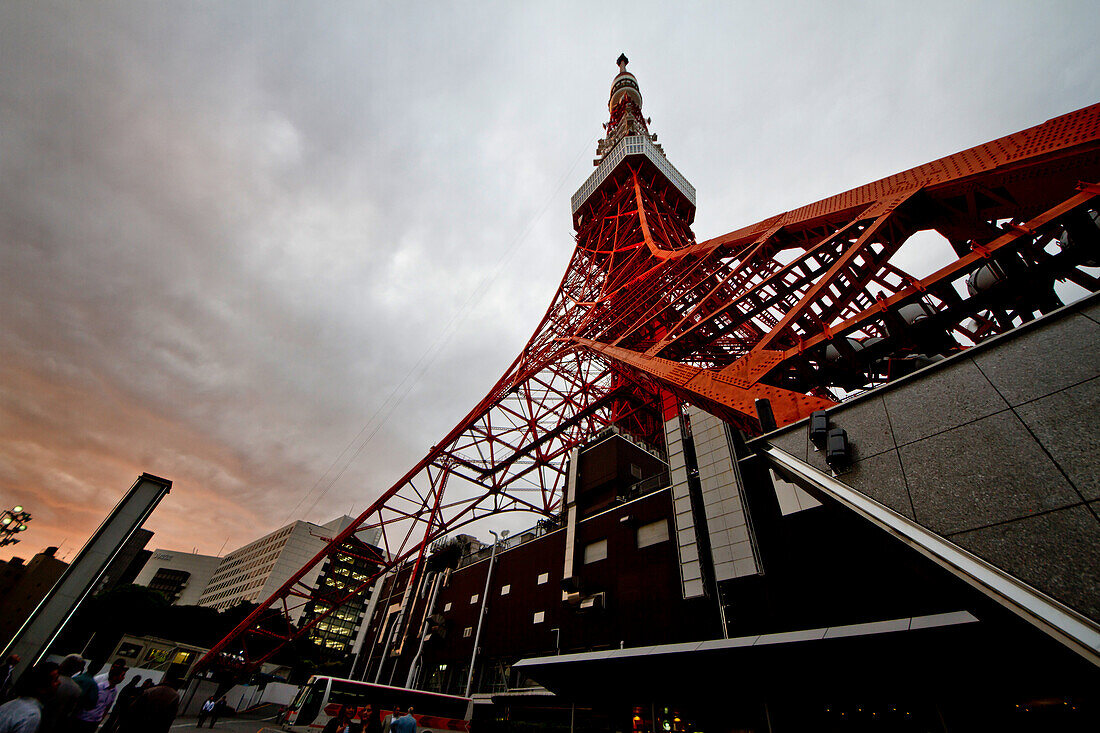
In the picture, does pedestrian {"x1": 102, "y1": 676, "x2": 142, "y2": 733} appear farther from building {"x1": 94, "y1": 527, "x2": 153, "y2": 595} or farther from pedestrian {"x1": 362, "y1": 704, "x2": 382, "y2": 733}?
building {"x1": 94, "y1": 527, "x2": 153, "y2": 595}

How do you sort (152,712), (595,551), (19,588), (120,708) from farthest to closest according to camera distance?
1. (19,588)
2. (595,551)
3. (120,708)
4. (152,712)

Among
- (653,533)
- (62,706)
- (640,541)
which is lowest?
(62,706)

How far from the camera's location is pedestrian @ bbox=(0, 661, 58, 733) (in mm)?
3783

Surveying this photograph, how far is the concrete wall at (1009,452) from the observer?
2750 mm

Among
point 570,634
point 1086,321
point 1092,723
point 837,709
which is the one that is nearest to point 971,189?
point 1086,321

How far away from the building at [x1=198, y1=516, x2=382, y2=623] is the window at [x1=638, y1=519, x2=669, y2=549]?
248 ft

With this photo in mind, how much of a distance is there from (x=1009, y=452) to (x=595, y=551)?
611 inches

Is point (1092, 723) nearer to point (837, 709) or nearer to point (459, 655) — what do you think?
point (837, 709)

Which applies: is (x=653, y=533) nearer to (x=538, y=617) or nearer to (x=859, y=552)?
(x=859, y=552)

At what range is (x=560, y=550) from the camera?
19312 mm

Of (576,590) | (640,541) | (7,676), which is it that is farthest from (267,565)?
(7,676)

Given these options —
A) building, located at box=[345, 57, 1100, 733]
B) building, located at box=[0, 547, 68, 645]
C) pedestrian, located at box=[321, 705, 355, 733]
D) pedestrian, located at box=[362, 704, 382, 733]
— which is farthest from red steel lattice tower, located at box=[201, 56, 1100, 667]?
building, located at box=[0, 547, 68, 645]

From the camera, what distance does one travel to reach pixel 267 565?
87.2m

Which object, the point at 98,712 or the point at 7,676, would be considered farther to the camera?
the point at 7,676
